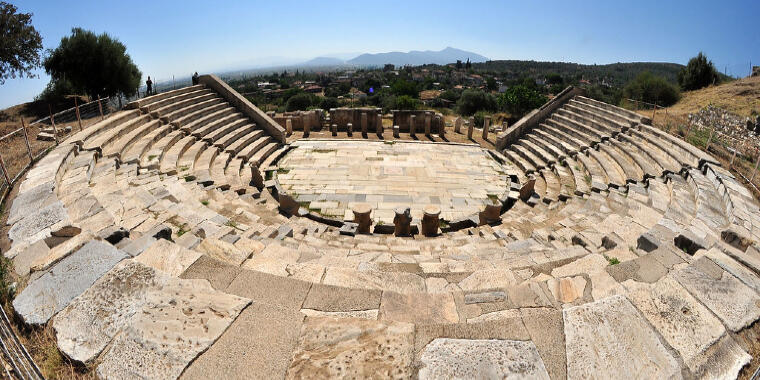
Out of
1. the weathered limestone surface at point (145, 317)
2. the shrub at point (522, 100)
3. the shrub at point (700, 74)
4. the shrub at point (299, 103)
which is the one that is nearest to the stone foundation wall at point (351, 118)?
the shrub at point (522, 100)

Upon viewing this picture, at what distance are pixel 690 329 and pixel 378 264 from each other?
3963 mm

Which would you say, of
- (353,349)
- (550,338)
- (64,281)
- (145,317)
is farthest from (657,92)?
(64,281)

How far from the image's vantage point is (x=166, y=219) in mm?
7004

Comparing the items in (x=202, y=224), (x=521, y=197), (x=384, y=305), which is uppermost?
(x=384, y=305)

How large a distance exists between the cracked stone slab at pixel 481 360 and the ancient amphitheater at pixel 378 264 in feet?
0.05

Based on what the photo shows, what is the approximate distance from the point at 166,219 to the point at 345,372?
20.0 feet

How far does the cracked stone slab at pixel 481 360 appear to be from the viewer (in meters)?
2.66

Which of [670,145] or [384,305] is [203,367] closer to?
[384,305]

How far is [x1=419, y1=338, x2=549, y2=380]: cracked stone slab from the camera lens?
266 cm

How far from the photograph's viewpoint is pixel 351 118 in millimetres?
20703

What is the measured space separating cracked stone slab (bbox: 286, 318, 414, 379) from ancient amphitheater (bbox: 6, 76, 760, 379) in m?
0.01

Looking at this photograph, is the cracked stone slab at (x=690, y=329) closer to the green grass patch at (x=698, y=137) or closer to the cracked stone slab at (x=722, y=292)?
the cracked stone slab at (x=722, y=292)

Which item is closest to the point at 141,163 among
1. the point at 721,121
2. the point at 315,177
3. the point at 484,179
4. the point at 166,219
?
the point at 166,219

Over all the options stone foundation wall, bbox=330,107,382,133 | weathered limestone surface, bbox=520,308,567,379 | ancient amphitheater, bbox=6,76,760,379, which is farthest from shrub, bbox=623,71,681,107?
weathered limestone surface, bbox=520,308,567,379
